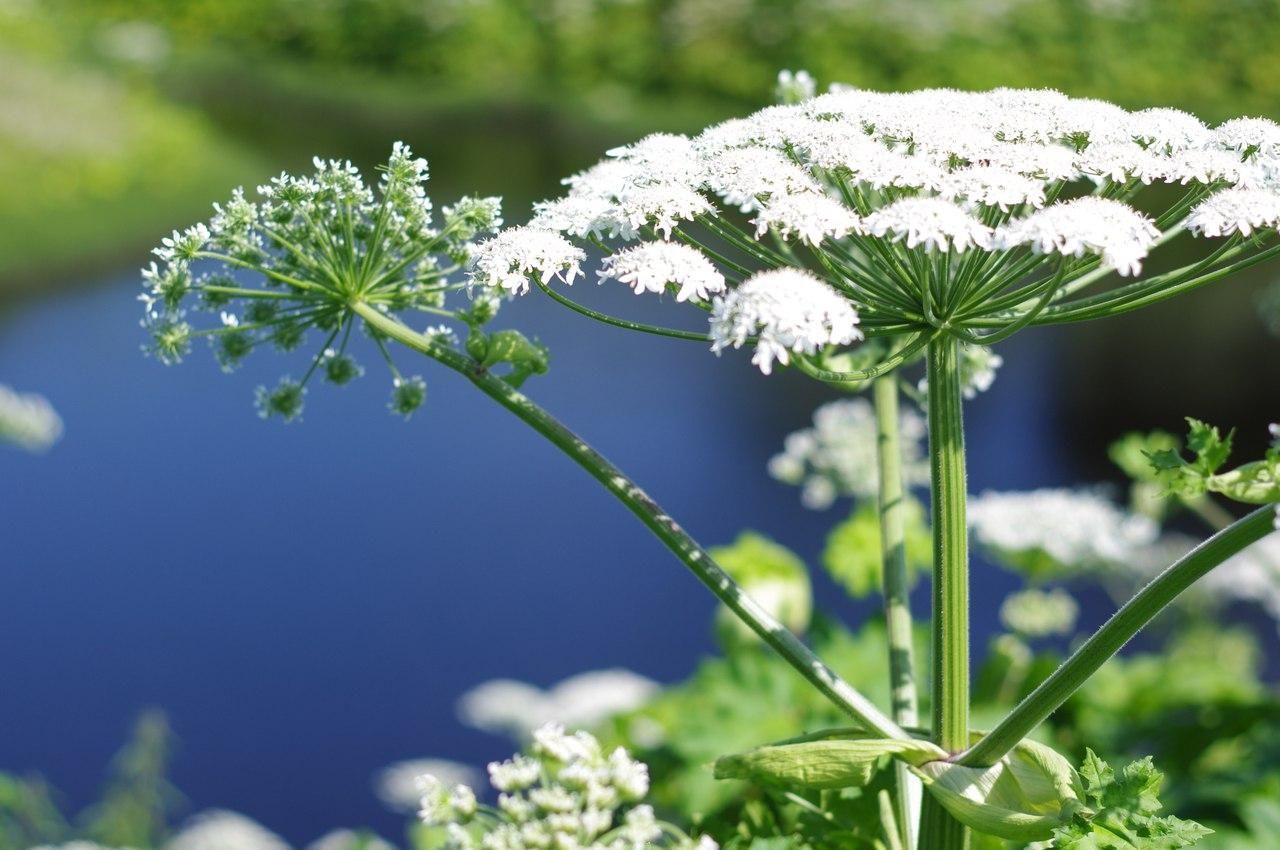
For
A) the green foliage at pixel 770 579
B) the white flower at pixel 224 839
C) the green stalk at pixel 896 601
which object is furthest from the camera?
the white flower at pixel 224 839

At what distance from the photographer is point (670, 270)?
3.13ft

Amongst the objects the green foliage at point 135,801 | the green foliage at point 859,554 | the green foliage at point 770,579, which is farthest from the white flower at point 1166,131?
the green foliage at point 135,801

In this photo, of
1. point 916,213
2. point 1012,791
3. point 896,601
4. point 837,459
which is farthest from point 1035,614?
point 916,213

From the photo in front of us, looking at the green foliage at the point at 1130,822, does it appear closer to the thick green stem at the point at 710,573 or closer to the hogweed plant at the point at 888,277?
the hogweed plant at the point at 888,277

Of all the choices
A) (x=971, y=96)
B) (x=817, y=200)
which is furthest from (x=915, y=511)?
(x=817, y=200)

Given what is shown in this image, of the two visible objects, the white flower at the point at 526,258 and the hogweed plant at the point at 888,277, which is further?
the white flower at the point at 526,258

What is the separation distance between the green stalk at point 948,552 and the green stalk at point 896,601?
2.6 inches

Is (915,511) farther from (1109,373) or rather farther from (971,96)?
(1109,373)

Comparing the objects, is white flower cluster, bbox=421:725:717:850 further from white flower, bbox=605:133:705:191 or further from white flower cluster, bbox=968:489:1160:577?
white flower cluster, bbox=968:489:1160:577

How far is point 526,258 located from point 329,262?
233mm

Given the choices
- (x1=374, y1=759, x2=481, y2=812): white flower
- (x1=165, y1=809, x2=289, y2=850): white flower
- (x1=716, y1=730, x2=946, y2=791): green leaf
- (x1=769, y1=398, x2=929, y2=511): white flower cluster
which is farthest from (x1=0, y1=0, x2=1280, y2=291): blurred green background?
(x1=716, y1=730, x2=946, y2=791): green leaf

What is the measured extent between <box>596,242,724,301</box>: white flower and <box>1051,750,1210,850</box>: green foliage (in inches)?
16.8

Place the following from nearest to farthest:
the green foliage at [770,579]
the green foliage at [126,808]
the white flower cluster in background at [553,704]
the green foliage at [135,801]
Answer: the green foliage at [126,808]
the green foliage at [135,801]
the green foliage at [770,579]
the white flower cluster in background at [553,704]

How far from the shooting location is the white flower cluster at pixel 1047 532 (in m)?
2.42
